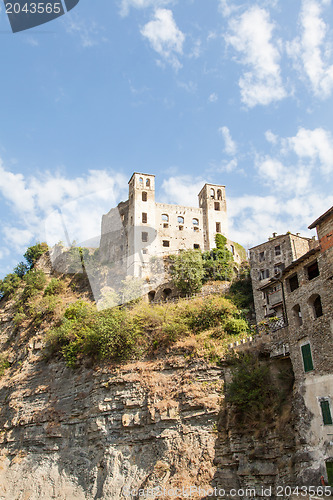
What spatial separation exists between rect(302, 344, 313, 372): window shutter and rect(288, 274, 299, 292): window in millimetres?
3566

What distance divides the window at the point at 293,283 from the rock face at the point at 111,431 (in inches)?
266

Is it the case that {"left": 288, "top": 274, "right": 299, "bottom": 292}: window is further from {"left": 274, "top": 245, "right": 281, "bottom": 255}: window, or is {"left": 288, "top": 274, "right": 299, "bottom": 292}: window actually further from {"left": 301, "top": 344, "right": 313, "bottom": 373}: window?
{"left": 274, "top": 245, "right": 281, "bottom": 255}: window

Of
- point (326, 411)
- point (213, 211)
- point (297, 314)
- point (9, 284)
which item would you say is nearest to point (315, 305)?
point (297, 314)

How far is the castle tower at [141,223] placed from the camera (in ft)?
156

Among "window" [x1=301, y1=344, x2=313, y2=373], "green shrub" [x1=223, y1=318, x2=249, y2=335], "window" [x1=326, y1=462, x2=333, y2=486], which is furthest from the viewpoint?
"green shrub" [x1=223, y1=318, x2=249, y2=335]

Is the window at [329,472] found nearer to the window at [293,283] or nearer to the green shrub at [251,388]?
the green shrub at [251,388]

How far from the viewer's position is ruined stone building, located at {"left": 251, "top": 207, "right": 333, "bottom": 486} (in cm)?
2091

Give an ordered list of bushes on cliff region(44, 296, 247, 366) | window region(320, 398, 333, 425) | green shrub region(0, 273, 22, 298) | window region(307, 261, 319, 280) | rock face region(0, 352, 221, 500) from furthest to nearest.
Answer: green shrub region(0, 273, 22, 298), bushes on cliff region(44, 296, 247, 366), rock face region(0, 352, 221, 500), window region(307, 261, 319, 280), window region(320, 398, 333, 425)

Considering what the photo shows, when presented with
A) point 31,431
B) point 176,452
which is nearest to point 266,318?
point 176,452

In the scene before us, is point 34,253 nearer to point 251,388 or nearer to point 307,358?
point 251,388

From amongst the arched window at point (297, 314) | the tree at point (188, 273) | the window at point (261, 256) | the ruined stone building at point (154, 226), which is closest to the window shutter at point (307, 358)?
the arched window at point (297, 314)

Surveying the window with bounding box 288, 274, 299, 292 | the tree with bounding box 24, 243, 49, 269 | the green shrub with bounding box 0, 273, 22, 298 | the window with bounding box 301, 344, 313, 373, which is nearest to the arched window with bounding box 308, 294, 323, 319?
the window with bounding box 301, 344, 313, 373

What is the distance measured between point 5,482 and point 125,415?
1123 cm

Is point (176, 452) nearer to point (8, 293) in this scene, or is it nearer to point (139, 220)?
point (139, 220)
